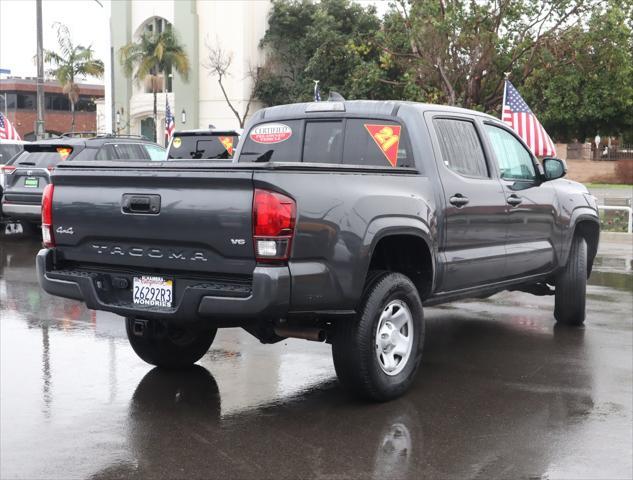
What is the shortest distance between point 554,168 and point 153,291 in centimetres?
394

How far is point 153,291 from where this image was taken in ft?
19.1

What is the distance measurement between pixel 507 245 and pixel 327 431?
276 centimetres

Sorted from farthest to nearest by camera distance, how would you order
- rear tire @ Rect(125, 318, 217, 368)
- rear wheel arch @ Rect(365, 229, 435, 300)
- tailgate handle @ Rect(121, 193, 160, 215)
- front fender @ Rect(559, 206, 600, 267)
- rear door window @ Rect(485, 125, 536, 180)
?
front fender @ Rect(559, 206, 600, 267)
rear door window @ Rect(485, 125, 536, 180)
rear tire @ Rect(125, 318, 217, 368)
rear wheel arch @ Rect(365, 229, 435, 300)
tailgate handle @ Rect(121, 193, 160, 215)

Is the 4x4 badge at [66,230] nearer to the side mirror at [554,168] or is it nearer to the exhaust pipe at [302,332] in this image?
the exhaust pipe at [302,332]

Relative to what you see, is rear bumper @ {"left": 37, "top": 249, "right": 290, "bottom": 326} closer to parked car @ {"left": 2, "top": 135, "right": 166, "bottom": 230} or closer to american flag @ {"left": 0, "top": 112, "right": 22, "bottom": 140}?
parked car @ {"left": 2, "top": 135, "right": 166, "bottom": 230}

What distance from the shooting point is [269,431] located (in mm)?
5578

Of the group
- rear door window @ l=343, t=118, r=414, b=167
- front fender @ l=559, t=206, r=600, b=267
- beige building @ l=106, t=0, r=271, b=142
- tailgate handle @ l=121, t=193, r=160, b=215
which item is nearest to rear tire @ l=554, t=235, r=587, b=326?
front fender @ l=559, t=206, r=600, b=267

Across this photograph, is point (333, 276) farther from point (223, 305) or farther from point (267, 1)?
point (267, 1)

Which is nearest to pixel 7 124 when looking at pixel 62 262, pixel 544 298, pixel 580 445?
pixel 544 298

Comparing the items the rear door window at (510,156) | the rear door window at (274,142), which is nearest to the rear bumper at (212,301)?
the rear door window at (274,142)

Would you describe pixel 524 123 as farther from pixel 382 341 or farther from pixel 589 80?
pixel 589 80

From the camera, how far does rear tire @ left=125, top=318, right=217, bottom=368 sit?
6.94 m

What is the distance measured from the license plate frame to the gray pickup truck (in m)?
9.28

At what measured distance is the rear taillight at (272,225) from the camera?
5352 mm
